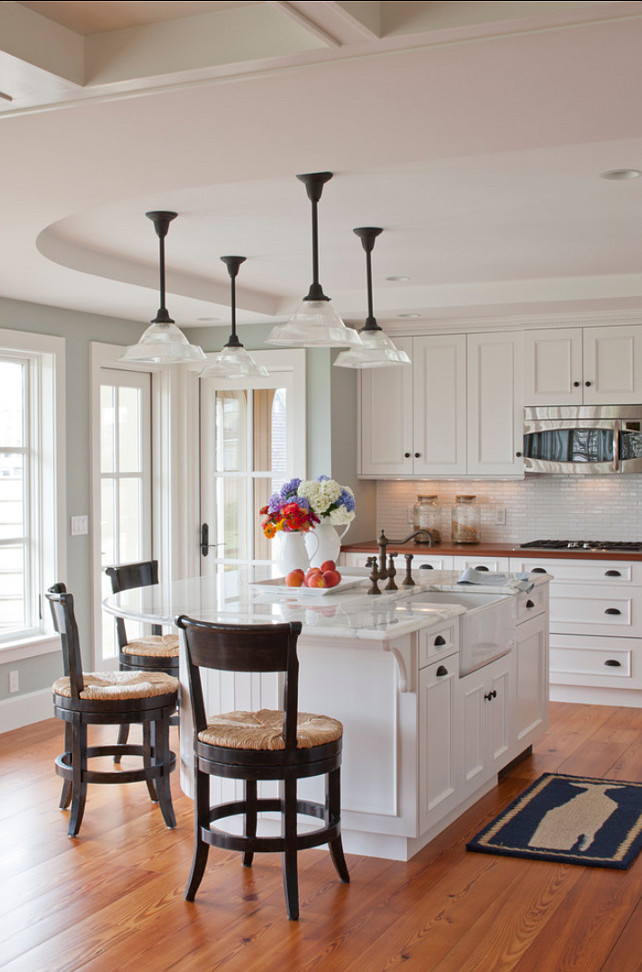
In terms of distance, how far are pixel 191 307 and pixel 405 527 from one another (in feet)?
7.59

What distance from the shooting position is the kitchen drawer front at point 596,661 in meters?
5.92

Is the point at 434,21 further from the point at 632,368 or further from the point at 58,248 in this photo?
the point at 632,368

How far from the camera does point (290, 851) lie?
3.15 metres

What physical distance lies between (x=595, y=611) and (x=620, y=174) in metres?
3.10

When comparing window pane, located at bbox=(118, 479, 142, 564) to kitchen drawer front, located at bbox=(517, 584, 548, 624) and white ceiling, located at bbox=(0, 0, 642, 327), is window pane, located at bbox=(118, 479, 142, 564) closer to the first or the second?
white ceiling, located at bbox=(0, 0, 642, 327)

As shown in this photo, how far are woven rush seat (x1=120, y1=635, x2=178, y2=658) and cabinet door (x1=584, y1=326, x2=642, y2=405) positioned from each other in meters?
3.15

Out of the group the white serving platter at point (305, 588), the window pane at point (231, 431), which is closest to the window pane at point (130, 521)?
the window pane at point (231, 431)

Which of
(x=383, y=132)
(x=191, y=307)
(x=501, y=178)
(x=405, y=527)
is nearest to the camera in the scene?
(x=383, y=132)

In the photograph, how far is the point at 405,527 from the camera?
23.5 ft

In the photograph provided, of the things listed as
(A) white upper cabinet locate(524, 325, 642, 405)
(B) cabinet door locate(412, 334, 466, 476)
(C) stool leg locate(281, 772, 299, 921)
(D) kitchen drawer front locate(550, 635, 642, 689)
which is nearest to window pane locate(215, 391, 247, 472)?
(B) cabinet door locate(412, 334, 466, 476)

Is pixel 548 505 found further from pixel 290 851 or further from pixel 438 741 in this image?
pixel 290 851

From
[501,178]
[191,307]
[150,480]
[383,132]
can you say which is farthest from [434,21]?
[150,480]

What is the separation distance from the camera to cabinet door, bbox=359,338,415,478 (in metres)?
6.81

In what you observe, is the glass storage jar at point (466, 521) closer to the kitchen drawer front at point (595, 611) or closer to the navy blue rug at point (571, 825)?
the kitchen drawer front at point (595, 611)
